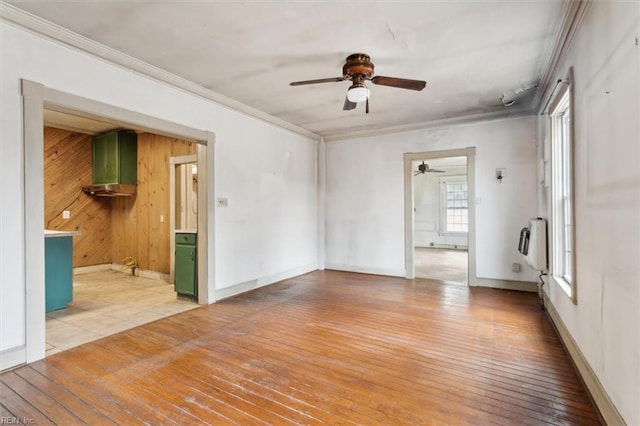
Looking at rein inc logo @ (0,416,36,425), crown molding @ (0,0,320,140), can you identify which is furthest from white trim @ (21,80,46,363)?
rein inc logo @ (0,416,36,425)

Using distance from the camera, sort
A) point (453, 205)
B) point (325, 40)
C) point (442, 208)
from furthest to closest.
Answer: point (442, 208) < point (453, 205) < point (325, 40)

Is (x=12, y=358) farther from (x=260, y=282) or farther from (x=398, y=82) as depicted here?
(x=398, y=82)

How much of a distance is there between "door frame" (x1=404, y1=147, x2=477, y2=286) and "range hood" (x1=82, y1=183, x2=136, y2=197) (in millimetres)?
5291

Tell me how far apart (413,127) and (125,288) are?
18.2ft

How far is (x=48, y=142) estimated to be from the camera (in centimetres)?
603

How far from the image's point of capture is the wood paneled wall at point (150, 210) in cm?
597

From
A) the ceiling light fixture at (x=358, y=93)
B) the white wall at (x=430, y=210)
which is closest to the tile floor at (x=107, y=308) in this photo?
the ceiling light fixture at (x=358, y=93)

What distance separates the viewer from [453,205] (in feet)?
34.0

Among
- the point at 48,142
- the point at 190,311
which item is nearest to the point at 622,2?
the point at 190,311

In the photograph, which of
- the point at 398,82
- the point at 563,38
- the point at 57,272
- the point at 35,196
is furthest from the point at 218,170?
the point at 563,38

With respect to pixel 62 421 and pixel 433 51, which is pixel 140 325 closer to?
pixel 62 421

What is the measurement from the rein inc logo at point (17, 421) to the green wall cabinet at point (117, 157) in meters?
4.99

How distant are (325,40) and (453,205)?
8615 mm

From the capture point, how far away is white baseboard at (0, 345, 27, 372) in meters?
2.47
